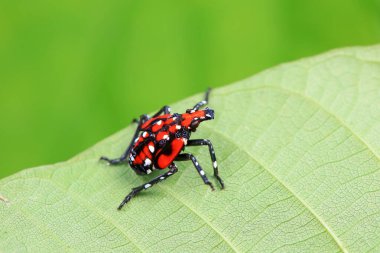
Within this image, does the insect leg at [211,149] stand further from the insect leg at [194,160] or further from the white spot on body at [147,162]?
the white spot on body at [147,162]

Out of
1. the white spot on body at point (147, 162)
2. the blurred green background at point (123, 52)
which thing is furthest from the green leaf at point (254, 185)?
the blurred green background at point (123, 52)

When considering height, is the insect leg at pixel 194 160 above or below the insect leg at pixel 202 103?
below

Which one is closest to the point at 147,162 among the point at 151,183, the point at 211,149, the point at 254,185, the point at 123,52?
the point at 151,183

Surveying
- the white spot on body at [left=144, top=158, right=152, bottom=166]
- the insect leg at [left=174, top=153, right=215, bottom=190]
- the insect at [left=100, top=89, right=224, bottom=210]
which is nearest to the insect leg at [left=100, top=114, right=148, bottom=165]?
the insect at [left=100, top=89, right=224, bottom=210]

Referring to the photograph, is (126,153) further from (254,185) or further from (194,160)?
(254,185)

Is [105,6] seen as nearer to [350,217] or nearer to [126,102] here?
[126,102]

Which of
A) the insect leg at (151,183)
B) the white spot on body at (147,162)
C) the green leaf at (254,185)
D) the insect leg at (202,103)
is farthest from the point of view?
the insect leg at (202,103)
